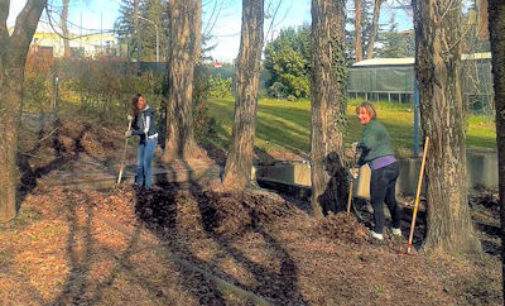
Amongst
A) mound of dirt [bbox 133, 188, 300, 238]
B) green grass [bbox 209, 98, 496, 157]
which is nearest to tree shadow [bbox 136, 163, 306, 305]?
mound of dirt [bbox 133, 188, 300, 238]

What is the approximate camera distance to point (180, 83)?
14570 millimetres

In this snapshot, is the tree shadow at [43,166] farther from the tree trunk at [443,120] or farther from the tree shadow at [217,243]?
the tree trunk at [443,120]

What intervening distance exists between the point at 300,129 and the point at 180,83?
22.9 ft

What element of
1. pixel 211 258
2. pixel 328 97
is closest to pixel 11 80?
pixel 211 258

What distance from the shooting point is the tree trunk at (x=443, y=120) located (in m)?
6.56

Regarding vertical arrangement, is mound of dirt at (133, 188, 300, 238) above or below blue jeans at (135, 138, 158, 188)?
below

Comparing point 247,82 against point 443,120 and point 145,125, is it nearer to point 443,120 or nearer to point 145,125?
point 145,125

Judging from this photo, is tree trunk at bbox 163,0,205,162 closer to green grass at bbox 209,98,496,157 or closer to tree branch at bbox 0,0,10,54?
green grass at bbox 209,98,496,157

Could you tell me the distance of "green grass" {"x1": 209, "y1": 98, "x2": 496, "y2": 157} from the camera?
17.3 metres

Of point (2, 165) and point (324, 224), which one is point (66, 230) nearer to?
point (2, 165)

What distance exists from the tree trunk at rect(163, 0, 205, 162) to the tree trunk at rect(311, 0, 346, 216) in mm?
6269

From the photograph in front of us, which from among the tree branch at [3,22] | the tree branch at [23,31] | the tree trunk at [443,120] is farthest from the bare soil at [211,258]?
the tree branch at [3,22]

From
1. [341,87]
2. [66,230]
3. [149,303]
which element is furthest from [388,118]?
[149,303]

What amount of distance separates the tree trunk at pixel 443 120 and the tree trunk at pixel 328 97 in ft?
5.64
